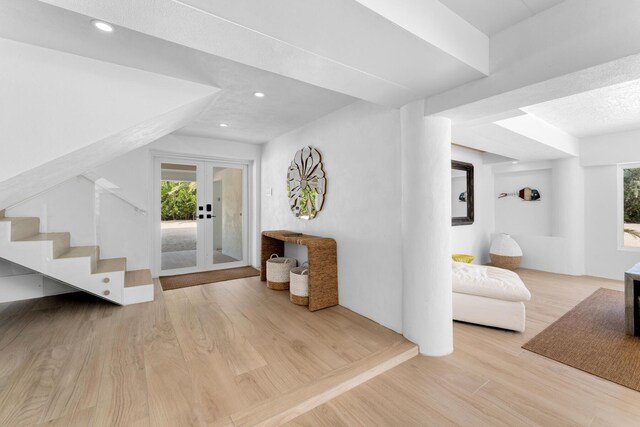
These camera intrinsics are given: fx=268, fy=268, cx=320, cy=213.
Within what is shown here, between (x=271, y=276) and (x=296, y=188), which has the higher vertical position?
(x=296, y=188)

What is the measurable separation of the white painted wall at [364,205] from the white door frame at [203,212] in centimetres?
201

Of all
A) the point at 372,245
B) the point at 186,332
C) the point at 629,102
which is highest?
the point at 629,102

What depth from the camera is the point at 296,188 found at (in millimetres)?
4012

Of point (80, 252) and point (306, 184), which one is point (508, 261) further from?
A: point (80, 252)

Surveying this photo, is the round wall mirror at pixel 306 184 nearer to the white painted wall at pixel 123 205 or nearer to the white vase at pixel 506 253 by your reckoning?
the white painted wall at pixel 123 205

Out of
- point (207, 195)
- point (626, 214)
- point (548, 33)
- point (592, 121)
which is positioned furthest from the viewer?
point (207, 195)

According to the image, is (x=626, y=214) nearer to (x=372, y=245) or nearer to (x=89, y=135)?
(x=372, y=245)

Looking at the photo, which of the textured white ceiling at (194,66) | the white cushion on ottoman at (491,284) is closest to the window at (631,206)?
the white cushion on ottoman at (491,284)

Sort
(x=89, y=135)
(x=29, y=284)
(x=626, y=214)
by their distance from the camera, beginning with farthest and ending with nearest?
(x=626, y=214) < (x=29, y=284) < (x=89, y=135)

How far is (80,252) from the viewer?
310 centimetres

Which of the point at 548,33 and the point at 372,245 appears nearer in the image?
the point at 548,33

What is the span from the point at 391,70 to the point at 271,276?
294 cm

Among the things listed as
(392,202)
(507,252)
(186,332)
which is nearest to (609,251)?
(507,252)

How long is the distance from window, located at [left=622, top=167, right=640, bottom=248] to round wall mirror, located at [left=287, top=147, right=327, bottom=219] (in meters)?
5.06
